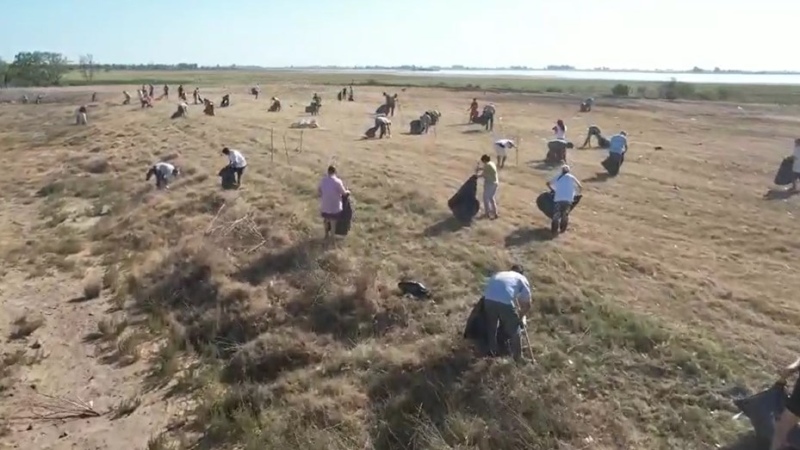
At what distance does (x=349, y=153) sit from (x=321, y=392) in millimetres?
18982

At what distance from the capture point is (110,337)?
16.2m

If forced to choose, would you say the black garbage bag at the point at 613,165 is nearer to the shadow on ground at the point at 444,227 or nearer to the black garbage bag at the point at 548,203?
the black garbage bag at the point at 548,203

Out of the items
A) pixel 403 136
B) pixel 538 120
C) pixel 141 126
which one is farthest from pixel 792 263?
pixel 141 126

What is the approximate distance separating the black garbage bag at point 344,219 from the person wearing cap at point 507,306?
6834 mm

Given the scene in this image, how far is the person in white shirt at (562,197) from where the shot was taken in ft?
58.8

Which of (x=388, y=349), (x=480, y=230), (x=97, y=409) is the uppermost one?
(x=480, y=230)

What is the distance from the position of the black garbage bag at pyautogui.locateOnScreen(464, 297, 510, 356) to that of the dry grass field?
0.85ft

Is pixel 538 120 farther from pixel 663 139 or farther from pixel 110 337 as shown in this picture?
pixel 110 337

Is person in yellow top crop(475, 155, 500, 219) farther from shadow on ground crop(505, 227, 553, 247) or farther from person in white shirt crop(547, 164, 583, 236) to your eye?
person in white shirt crop(547, 164, 583, 236)

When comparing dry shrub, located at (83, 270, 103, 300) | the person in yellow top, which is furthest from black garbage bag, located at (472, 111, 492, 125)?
dry shrub, located at (83, 270, 103, 300)

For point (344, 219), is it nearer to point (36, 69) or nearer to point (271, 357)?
point (271, 357)

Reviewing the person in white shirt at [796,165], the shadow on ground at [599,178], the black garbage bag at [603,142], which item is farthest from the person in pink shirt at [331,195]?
the black garbage bag at [603,142]

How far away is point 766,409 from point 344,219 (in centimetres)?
1098

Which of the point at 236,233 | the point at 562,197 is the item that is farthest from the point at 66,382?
the point at 562,197
